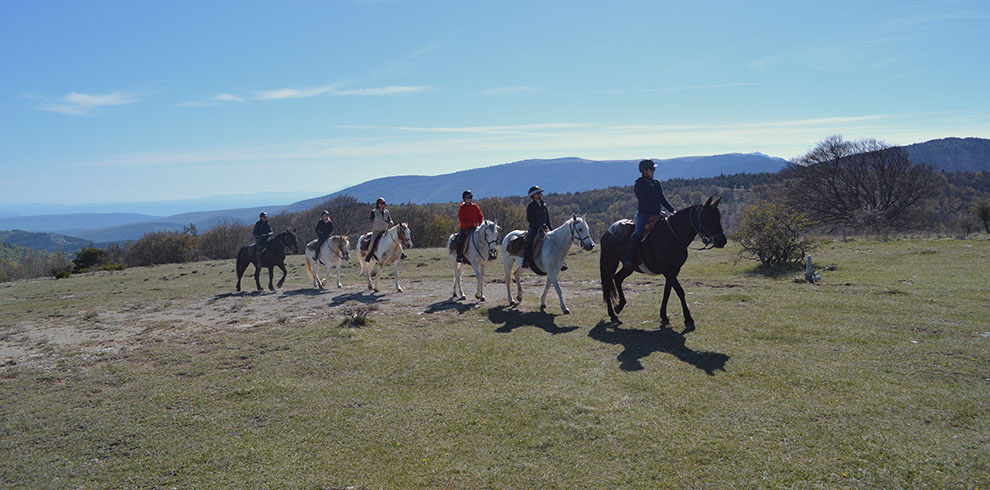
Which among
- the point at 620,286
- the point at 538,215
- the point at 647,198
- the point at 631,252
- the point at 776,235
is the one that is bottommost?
the point at 620,286

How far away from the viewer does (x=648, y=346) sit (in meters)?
8.58

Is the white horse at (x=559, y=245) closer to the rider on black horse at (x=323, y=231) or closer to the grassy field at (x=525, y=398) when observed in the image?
the grassy field at (x=525, y=398)

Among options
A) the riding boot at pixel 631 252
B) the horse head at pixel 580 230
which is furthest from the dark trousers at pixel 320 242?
the riding boot at pixel 631 252

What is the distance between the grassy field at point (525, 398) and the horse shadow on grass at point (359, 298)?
3.23m

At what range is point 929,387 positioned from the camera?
5996 millimetres

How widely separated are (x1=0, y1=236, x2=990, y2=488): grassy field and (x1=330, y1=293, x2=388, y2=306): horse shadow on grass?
323 centimetres

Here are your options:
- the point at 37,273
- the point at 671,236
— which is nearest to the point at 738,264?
the point at 671,236

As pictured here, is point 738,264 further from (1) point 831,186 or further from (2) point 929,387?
(1) point 831,186

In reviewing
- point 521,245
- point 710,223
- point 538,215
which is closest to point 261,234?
point 521,245

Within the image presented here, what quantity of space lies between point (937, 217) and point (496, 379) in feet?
194

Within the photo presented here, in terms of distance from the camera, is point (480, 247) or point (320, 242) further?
point (320, 242)

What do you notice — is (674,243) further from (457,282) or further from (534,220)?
(457,282)

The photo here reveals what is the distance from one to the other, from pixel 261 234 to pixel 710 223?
58.2 feet

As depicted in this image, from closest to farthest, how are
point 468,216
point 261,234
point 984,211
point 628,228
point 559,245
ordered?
point 628,228 → point 559,245 → point 468,216 → point 261,234 → point 984,211
